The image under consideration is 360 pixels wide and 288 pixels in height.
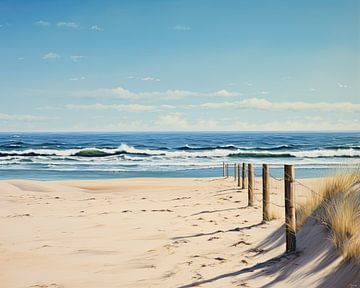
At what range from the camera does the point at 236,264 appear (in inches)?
223

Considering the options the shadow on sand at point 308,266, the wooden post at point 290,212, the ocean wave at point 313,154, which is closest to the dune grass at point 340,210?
the shadow on sand at point 308,266

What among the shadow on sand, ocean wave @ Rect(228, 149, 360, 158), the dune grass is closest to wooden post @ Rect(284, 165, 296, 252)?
the shadow on sand

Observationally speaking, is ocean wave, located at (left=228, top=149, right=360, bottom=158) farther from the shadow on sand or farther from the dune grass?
the shadow on sand

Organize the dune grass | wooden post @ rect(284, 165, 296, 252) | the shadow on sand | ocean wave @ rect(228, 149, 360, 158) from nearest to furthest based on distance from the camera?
the shadow on sand
the dune grass
wooden post @ rect(284, 165, 296, 252)
ocean wave @ rect(228, 149, 360, 158)

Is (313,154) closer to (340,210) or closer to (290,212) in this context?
(290,212)

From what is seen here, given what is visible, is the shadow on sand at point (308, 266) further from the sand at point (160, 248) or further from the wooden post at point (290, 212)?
the wooden post at point (290, 212)

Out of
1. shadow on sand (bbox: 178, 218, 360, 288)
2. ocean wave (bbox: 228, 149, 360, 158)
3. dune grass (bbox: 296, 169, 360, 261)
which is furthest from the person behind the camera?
ocean wave (bbox: 228, 149, 360, 158)

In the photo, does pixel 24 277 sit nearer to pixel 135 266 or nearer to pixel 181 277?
pixel 135 266

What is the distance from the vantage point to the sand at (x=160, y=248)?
16.6 feet

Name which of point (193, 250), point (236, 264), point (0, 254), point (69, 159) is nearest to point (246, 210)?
point (193, 250)

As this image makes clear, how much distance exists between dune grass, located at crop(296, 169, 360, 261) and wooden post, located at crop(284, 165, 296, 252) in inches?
15.6

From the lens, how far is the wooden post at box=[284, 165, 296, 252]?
5625mm

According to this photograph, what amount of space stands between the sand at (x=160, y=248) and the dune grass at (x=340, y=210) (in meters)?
0.14

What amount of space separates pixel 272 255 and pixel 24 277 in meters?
3.21
